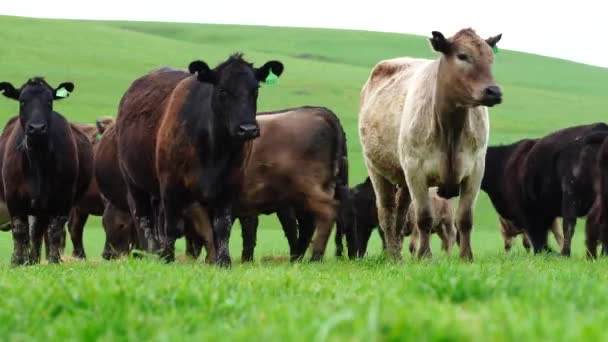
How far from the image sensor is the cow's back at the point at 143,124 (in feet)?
40.6

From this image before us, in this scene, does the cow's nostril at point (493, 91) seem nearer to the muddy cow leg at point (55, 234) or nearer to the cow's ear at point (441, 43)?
the cow's ear at point (441, 43)

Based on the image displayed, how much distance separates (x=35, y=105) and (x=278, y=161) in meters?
3.59

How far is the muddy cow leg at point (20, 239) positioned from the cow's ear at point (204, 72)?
3.49 meters

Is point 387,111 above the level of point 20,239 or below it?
above

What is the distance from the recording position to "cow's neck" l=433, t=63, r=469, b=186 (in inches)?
468

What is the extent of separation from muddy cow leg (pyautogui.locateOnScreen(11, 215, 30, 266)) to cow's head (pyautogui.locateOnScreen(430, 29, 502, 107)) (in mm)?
5442

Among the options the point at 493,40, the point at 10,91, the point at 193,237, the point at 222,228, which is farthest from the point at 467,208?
the point at 10,91

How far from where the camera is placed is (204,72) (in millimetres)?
11539

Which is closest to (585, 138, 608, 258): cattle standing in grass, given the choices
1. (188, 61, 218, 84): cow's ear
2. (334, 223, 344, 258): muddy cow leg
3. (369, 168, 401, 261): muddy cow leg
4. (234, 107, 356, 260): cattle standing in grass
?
(369, 168, 401, 261): muddy cow leg

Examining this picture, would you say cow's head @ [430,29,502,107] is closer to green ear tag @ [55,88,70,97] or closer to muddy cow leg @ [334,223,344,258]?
green ear tag @ [55,88,70,97]

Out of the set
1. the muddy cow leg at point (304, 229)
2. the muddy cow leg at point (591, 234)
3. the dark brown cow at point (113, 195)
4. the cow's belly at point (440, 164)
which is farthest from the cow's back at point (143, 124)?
the muddy cow leg at point (591, 234)

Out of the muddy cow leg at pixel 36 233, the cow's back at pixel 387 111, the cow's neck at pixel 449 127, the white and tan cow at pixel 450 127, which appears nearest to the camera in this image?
the white and tan cow at pixel 450 127

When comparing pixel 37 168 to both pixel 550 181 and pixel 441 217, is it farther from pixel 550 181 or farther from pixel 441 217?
pixel 441 217

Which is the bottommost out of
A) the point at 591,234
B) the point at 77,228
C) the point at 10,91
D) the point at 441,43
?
the point at 77,228
